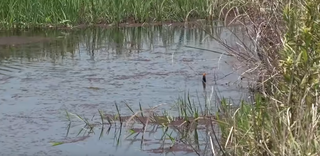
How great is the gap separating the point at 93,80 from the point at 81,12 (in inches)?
174

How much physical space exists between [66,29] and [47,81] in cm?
408

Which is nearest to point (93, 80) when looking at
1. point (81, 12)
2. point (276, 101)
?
point (276, 101)

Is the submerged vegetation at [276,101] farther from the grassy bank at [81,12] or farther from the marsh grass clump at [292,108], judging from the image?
the grassy bank at [81,12]

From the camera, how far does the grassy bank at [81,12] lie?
12.5 metres

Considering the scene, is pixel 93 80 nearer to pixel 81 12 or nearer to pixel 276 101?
pixel 276 101

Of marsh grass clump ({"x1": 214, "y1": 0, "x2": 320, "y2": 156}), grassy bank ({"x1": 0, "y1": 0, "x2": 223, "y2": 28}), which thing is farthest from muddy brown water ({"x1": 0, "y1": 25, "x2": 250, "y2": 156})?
marsh grass clump ({"x1": 214, "y1": 0, "x2": 320, "y2": 156})

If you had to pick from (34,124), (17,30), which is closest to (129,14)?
(17,30)

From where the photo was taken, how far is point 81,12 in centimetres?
1263

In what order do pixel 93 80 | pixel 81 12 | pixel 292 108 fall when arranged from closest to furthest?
pixel 292 108 → pixel 93 80 → pixel 81 12

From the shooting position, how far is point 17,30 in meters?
12.3

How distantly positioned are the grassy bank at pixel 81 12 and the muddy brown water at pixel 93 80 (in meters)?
0.41

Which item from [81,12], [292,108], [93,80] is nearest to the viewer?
[292,108]

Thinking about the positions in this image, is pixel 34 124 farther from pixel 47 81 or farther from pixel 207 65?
pixel 207 65

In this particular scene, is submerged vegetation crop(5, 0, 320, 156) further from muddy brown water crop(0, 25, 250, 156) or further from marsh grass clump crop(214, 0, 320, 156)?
muddy brown water crop(0, 25, 250, 156)
